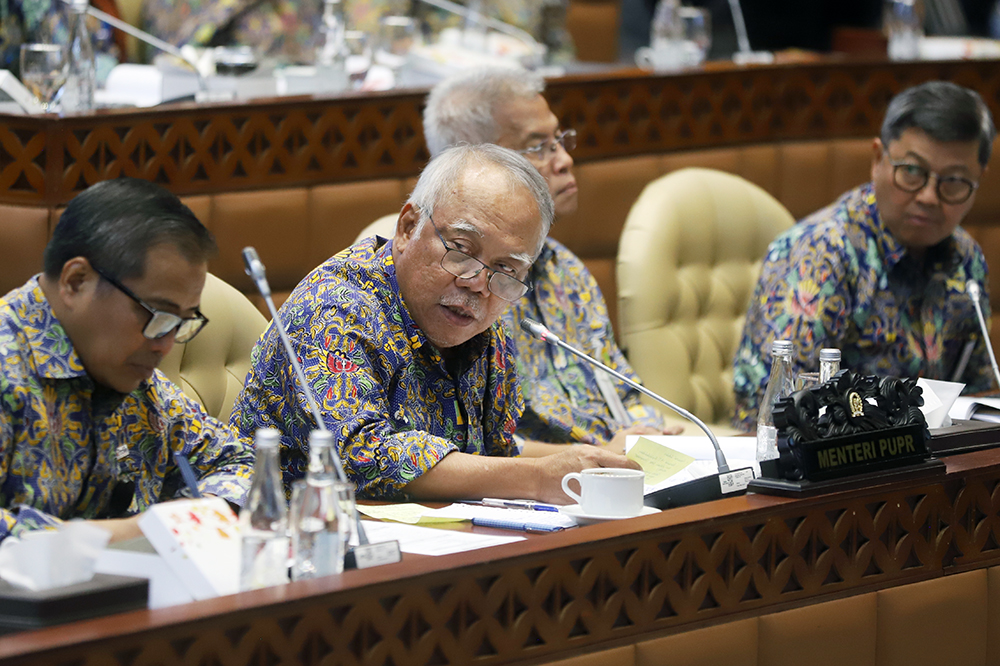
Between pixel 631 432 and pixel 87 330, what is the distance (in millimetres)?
1251

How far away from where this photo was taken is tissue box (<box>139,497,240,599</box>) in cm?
146

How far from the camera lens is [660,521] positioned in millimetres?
1759

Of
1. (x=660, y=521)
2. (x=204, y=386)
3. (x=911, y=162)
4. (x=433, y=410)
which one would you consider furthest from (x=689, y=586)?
(x=911, y=162)

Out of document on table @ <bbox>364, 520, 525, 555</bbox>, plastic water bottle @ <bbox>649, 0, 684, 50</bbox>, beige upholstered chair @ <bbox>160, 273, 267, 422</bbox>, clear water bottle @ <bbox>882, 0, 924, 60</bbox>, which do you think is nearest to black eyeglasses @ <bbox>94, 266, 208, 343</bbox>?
document on table @ <bbox>364, 520, 525, 555</bbox>

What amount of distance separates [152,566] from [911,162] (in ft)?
6.94

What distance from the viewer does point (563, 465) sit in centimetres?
201

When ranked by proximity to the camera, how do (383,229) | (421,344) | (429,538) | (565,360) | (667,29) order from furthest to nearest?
(667,29), (565,360), (383,229), (421,344), (429,538)

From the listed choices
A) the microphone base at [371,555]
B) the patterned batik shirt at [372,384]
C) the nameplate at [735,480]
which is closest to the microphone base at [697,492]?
the nameplate at [735,480]

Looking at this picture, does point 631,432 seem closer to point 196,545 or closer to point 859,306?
point 859,306

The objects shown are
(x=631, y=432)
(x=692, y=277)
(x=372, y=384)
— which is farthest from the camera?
(x=692, y=277)

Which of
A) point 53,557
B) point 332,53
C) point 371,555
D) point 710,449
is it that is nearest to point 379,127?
point 332,53

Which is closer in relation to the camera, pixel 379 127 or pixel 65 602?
pixel 65 602

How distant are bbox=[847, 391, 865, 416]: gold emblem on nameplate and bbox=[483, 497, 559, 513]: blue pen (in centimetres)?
46

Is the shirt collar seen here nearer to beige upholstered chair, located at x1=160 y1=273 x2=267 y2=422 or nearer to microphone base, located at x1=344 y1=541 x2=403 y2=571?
microphone base, located at x1=344 y1=541 x2=403 y2=571
